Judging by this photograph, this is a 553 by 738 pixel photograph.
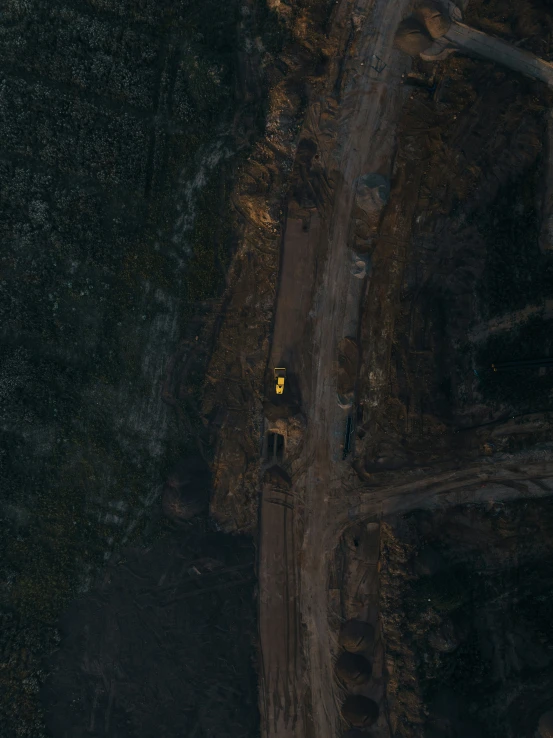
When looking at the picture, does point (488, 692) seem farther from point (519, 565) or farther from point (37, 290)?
point (37, 290)

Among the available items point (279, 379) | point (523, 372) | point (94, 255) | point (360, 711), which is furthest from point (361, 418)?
point (94, 255)

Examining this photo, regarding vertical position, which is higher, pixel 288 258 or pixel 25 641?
pixel 288 258

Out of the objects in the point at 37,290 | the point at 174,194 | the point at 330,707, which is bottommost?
the point at 330,707

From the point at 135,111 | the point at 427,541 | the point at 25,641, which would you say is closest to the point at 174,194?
the point at 135,111

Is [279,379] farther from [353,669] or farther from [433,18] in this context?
[433,18]

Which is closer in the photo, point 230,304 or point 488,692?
point 488,692

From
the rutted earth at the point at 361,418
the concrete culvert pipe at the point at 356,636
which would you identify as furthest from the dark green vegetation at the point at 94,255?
the concrete culvert pipe at the point at 356,636
